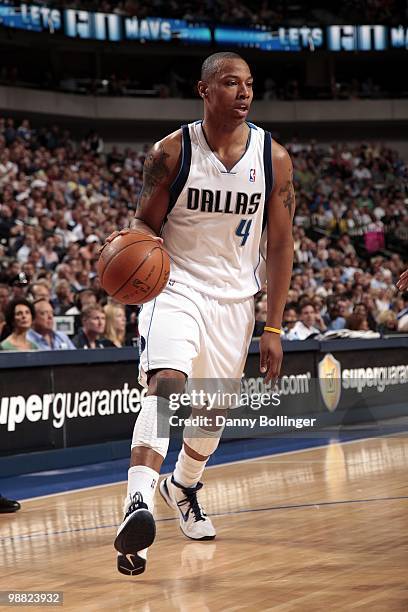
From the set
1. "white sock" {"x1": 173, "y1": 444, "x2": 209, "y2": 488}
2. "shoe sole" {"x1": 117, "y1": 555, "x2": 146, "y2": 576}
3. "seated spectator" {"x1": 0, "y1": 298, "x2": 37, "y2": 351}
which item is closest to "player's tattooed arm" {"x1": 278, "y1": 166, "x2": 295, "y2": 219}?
"white sock" {"x1": 173, "y1": 444, "x2": 209, "y2": 488}

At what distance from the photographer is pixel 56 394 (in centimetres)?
893

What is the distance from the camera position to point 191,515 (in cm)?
553

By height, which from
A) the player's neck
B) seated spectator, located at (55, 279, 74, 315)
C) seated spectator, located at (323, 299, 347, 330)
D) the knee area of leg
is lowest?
seated spectator, located at (323, 299, 347, 330)

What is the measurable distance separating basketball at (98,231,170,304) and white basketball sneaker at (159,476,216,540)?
1450 millimetres

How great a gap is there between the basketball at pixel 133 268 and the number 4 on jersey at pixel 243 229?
1.83ft

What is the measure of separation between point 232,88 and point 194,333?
1.15m

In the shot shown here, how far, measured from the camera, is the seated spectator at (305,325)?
12.5m

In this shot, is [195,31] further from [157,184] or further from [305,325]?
[157,184]

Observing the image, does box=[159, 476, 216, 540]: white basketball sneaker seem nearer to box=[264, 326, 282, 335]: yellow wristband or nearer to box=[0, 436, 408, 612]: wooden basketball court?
box=[0, 436, 408, 612]: wooden basketball court

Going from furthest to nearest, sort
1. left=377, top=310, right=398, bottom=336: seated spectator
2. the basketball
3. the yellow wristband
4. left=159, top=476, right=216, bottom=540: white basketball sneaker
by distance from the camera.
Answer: left=377, top=310, right=398, bottom=336: seated spectator
left=159, top=476, right=216, bottom=540: white basketball sneaker
the yellow wristband
the basketball

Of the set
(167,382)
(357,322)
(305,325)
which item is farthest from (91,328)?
(167,382)

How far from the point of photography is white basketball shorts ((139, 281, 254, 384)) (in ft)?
14.8

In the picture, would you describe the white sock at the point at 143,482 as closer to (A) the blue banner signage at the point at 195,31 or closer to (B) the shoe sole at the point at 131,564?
(B) the shoe sole at the point at 131,564

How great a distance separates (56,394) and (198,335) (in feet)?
14.5
